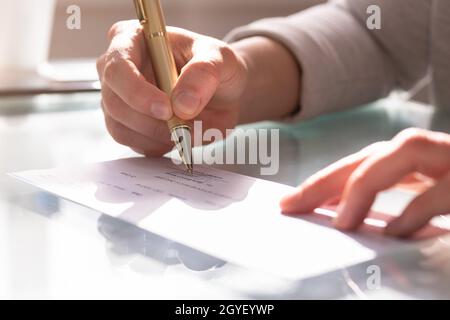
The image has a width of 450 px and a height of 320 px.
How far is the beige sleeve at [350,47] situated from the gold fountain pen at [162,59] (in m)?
0.26

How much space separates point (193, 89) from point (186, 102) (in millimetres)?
12

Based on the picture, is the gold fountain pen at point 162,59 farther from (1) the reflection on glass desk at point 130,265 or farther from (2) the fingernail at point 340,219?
(2) the fingernail at point 340,219

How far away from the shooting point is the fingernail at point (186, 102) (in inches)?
22.2

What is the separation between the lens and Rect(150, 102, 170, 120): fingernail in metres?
0.57

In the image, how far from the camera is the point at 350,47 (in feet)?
2.93
